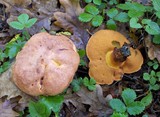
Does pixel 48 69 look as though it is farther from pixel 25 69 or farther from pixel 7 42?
pixel 7 42

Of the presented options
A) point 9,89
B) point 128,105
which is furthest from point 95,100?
point 9,89

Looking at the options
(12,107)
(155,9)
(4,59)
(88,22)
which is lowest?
(12,107)

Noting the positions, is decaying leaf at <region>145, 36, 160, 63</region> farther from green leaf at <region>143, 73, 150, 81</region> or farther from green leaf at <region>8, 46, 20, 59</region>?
green leaf at <region>8, 46, 20, 59</region>

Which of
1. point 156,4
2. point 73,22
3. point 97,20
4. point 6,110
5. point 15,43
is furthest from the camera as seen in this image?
point 73,22

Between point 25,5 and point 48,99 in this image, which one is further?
point 25,5

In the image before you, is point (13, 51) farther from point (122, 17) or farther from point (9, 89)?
point (122, 17)

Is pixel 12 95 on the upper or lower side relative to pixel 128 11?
lower

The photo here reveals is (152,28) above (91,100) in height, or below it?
above

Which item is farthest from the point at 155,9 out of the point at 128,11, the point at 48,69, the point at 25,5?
the point at 25,5
